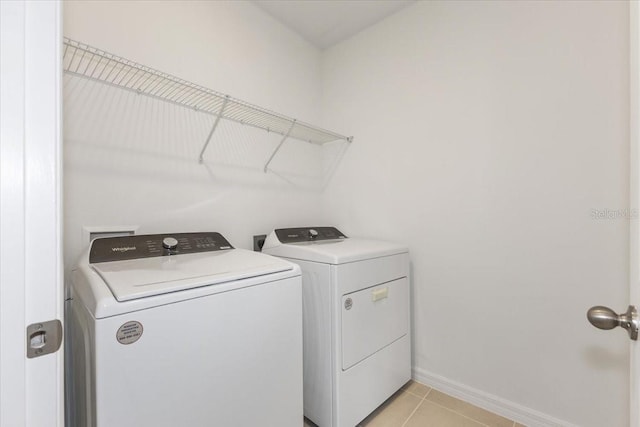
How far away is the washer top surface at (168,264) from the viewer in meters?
0.81

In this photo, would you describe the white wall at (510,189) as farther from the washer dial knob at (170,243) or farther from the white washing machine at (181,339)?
the washer dial knob at (170,243)

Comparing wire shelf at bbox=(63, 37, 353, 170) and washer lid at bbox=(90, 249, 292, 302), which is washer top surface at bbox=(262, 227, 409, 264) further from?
wire shelf at bbox=(63, 37, 353, 170)

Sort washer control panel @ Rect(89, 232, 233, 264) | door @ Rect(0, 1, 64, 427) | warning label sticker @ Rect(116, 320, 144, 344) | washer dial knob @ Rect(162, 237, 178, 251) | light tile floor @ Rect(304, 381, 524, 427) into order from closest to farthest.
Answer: door @ Rect(0, 1, 64, 427), warning label sticker @ Rect(116, 320, 144, 344), washer control panel @ Rect(89, 232, 233, 264), washer dial knob @ Rect(162, 237, 178, 251), light tile floor @ Rect(304, 381, 524, 427)

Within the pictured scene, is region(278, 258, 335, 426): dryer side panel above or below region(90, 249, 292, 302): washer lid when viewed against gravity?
below

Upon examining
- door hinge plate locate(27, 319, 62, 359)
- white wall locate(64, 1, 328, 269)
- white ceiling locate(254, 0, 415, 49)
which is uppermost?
white ceiling locate(254, 0, 415, 49)

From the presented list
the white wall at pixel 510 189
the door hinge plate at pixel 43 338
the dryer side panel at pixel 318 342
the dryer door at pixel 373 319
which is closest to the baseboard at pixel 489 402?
the white wall at pixel 510 189

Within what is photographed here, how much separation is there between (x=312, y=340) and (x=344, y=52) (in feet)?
7.00

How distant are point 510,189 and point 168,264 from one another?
5.53 feet

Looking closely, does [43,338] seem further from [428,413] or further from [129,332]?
[428,413]

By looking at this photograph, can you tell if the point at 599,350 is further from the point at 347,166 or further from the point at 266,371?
the point at 347,166

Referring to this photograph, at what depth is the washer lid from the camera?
30.9 inches

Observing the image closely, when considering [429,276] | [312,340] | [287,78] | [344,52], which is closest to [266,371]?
[312,340]

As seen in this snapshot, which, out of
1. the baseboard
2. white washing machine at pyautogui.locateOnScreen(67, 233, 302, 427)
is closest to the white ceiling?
white washing machine at pyautogui.locateOnScreen(67, 233, 302, 427)

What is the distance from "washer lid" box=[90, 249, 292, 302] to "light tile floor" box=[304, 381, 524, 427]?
1.00m
